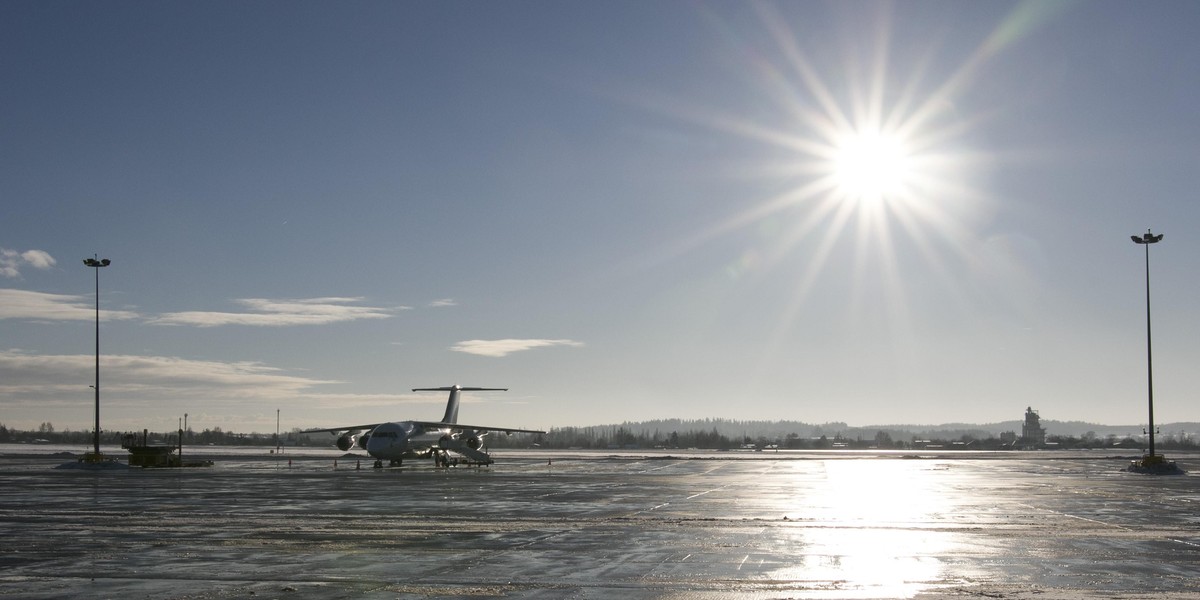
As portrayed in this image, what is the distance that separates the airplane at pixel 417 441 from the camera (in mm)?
61062

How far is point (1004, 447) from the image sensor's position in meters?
146

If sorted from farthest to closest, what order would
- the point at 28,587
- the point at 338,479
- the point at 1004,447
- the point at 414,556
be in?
the point at 1004,447 < the point at 338,479 < the point at 414,556 < the point at 28,587

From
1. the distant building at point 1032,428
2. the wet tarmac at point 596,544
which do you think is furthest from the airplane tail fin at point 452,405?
the distant building at point 1032,428

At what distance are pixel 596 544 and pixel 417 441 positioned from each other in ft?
155

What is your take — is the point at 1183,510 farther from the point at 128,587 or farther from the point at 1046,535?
the point at 128,587

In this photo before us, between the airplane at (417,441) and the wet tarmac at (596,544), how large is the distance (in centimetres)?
2554

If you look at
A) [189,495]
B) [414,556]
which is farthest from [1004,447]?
[414,556]

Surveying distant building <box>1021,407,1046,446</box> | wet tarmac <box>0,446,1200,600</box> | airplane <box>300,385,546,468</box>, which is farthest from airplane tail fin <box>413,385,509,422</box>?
distant building <box>1021,407,1046,446</box>

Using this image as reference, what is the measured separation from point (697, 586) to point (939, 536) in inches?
341

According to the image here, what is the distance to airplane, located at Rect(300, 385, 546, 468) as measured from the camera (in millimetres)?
61062

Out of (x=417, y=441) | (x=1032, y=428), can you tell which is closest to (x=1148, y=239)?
(x=417, y=441)

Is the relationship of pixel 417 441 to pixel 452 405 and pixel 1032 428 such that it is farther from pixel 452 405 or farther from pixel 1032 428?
pixel 1032 428

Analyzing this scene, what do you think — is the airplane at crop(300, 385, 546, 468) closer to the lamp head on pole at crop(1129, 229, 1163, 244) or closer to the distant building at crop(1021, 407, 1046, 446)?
the lamp head on pole at crop(1129, 229, 1163, 244)

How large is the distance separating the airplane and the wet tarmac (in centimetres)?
2554
